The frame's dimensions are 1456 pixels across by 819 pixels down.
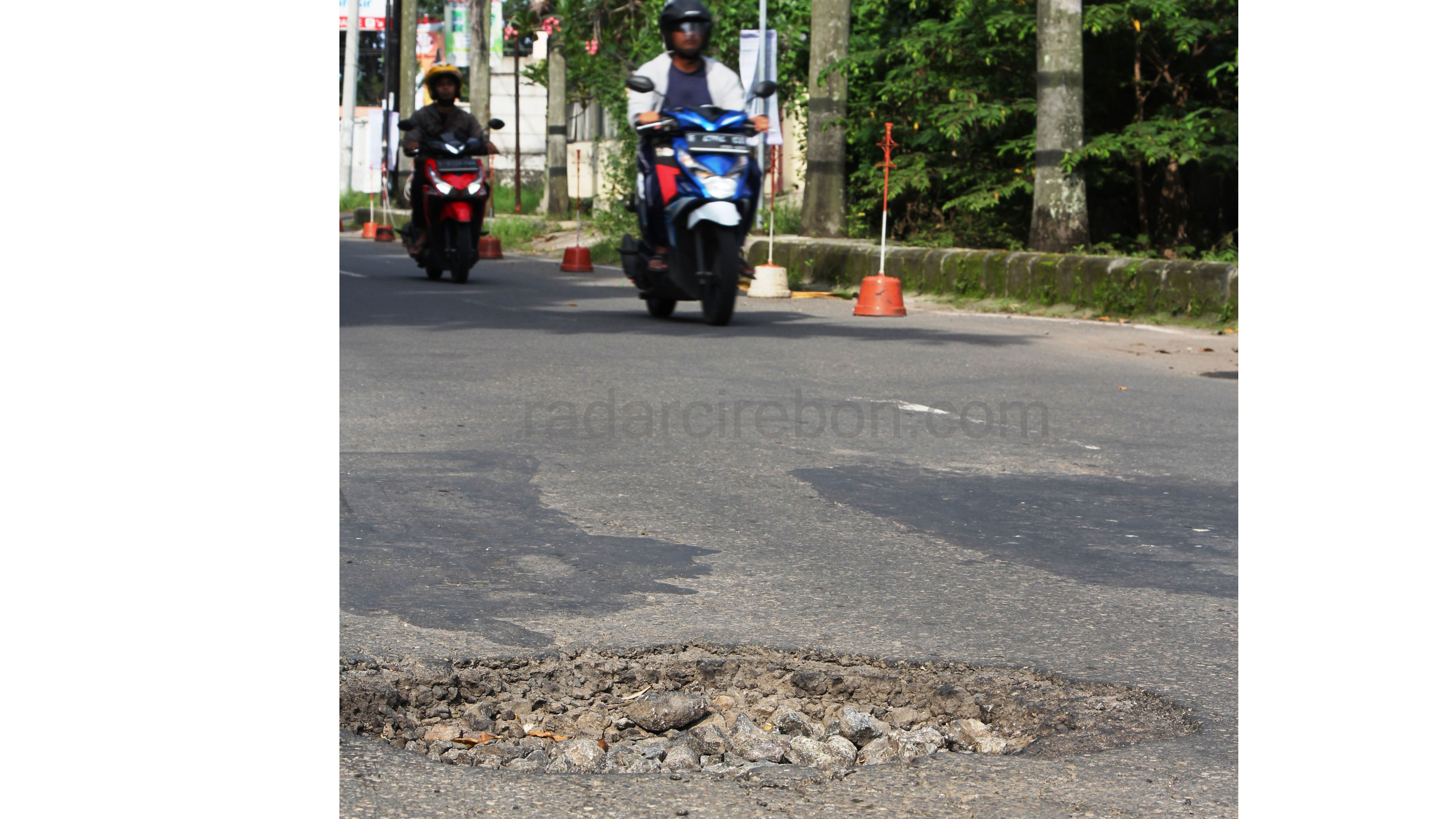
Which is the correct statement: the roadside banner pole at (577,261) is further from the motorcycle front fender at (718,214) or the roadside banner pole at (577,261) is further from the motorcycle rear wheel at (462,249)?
the motorcycle front fender at (718,214)

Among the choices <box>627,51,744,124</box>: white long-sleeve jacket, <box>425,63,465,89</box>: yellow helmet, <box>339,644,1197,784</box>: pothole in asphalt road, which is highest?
<box>425,63,465,89</box>: yellow helmet

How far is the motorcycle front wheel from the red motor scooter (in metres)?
4.18

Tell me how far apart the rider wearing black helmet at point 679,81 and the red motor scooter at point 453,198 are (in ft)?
13.1

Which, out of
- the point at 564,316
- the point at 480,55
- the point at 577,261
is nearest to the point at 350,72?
the point at 480,55

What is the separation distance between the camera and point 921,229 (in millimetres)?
17656

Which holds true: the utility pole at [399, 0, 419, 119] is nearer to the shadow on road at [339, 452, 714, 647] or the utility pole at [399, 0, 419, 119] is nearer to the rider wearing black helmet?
the rider wearing black helmet

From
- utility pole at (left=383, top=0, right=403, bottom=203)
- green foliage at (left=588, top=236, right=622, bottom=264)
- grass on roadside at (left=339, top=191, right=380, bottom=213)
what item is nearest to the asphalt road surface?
green foliage at (left=588, top=236, right=622, bottom=264)

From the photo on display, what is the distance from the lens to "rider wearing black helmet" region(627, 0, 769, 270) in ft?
34.7

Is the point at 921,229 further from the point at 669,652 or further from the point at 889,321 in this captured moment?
the point at 669,652

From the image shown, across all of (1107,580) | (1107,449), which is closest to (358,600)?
(1107,580)

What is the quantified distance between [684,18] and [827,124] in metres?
6.68

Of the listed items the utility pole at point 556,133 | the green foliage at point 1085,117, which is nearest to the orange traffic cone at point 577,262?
the green foliage at point 1085,117

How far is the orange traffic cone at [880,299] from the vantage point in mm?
12523

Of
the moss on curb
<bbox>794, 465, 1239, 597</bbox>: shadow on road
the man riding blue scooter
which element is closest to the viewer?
<bbox>794, 465, 1239, 597</bbox>: shadow on road
